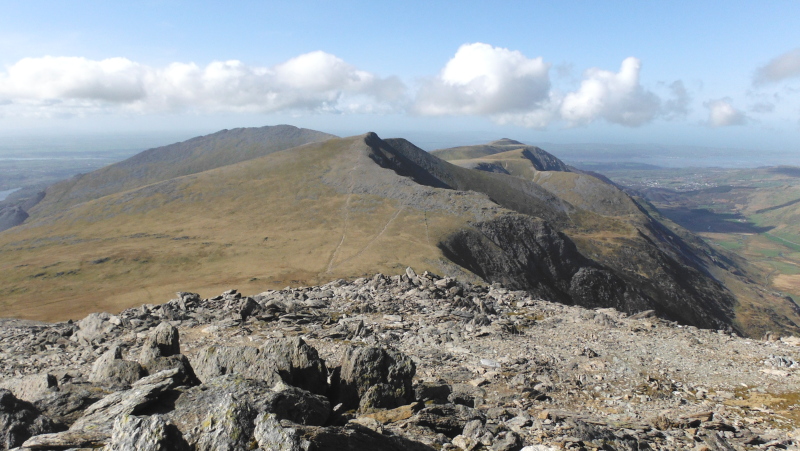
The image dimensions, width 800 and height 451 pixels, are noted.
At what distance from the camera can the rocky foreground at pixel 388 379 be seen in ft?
40.4

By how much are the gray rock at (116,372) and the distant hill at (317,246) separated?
55.1 metres

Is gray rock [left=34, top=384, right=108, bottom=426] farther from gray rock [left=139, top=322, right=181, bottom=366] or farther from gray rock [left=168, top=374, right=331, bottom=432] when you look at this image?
gray rock [left=168, top=374, right=331, bottom=432]

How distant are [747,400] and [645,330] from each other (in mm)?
11549

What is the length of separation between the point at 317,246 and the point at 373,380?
89435mm

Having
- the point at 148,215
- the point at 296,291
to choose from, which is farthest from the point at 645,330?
the point at 148,215

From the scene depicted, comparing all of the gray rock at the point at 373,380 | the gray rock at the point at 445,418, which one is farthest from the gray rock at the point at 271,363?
the gray rock at the point at 445,418

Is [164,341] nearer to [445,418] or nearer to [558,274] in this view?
[445,418]

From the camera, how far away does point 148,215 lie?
150 m

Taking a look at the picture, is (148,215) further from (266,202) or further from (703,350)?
(703,350)

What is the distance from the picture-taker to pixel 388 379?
725 inches

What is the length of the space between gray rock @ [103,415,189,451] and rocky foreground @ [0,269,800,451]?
0.03 m

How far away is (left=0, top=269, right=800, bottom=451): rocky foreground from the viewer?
12320mm

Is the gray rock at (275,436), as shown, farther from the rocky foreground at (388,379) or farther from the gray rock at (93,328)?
the gray rock at (93,328)

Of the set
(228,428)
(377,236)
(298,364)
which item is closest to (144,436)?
(228,428)
